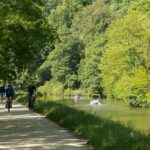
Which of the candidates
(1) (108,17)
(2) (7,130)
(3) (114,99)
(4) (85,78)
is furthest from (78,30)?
(2) (7,130)

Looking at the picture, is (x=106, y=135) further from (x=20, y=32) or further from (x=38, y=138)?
(x=20, y=32)

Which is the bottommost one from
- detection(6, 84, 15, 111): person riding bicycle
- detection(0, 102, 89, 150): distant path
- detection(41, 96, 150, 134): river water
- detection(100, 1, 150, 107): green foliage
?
detection(0, 102, 89, 150): distant path

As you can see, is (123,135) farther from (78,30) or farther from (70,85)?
(78,30)

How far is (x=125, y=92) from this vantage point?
215 feet

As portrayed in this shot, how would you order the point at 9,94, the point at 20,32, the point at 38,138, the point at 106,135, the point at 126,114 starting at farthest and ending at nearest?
A: the point at 126,114, the point at 9,94, the point at 20,32, the point at 38,138, the point at 106,135

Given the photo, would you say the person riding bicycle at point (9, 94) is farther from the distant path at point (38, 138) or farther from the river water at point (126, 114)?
the distant path at point (38, 138)

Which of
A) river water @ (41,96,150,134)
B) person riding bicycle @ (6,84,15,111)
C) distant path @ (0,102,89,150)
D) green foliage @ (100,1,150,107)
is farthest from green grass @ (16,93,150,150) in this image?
green foliage @ (100,1,150,107)

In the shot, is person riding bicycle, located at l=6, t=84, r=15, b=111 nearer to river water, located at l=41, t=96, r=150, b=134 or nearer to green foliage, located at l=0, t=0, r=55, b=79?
green foliage, located at l=0, t=0, r=55, b=79

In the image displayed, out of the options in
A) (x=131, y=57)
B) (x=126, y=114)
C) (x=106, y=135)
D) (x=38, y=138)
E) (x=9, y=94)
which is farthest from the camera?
(x=131, y=57)

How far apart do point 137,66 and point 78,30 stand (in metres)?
50.5

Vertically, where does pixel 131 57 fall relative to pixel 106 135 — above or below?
above

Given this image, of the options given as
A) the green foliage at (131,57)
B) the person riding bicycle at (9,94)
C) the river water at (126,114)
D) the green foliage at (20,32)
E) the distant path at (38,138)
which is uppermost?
the green foliage at (131,57)

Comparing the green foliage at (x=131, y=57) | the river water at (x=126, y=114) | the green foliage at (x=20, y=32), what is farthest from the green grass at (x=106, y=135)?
the green foliage at (x=131, y=57)

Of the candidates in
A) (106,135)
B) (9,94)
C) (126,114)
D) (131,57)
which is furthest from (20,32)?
(131,57)
